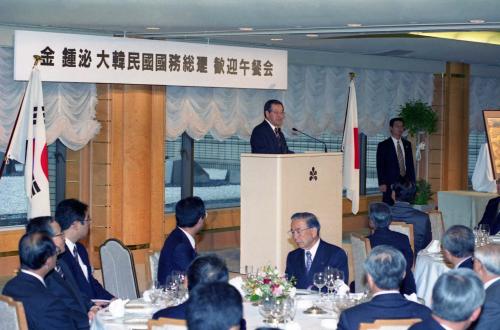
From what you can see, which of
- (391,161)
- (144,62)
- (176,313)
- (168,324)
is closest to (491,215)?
(391,161)

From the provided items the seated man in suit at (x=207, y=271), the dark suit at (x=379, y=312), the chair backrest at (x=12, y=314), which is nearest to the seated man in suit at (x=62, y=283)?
the chair backrest at (x=12, y=314)

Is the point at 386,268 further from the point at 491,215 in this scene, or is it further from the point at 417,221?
the point at 491,215

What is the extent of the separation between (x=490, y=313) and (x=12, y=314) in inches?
95.6

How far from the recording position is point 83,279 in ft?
21.5

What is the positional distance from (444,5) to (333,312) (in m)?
3.00

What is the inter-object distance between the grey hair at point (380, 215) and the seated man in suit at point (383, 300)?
270 centimetres

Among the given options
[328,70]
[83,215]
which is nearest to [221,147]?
[328,70]

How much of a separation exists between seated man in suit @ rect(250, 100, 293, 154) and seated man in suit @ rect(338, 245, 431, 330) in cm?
502

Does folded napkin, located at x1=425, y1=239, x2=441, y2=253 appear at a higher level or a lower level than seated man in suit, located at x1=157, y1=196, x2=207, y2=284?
lower

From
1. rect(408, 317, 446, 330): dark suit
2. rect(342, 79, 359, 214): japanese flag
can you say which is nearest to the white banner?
rect(342, 79, 359, 214): japanese flag

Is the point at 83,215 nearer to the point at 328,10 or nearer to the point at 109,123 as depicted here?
the point at 328,10

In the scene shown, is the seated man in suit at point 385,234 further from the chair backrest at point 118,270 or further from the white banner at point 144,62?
the white banner at point 144,62

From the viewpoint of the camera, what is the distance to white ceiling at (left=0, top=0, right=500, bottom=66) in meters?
7.68

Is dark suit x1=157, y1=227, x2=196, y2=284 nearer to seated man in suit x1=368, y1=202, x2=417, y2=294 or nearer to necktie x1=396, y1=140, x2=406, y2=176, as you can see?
seated man in suit x1=368, y1=202, x2=417, y2=294
